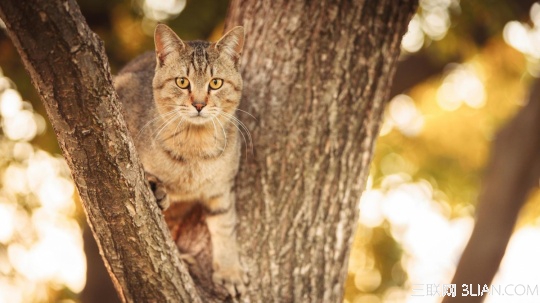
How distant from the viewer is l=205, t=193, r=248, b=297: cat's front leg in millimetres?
3041

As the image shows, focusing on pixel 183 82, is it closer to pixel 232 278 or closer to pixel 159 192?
pixel 159 192

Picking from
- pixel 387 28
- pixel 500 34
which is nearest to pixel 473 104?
pixel 500 34

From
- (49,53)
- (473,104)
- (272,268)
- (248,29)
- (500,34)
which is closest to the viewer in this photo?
(49,53)

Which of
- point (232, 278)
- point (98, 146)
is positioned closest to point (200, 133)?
point (232, 278)

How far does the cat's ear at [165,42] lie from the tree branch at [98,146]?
0.93 m

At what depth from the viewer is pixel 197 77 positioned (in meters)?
3.01

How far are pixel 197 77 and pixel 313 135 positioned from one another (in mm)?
693

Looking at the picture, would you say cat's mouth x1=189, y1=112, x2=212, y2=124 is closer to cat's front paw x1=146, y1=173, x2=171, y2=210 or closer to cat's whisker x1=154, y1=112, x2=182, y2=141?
cat's whisker x1=154, y1=112, x2=182, y2=141

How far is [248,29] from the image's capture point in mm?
3463

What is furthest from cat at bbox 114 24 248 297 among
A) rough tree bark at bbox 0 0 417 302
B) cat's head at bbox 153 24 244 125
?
rough tree bark at bbox 0 0 417 302

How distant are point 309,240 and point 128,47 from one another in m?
2.60

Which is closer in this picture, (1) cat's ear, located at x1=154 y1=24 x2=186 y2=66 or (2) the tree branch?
(2) the tree branch

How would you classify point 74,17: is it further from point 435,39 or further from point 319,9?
point 435,39

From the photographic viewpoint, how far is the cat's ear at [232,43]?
303 centimetres
